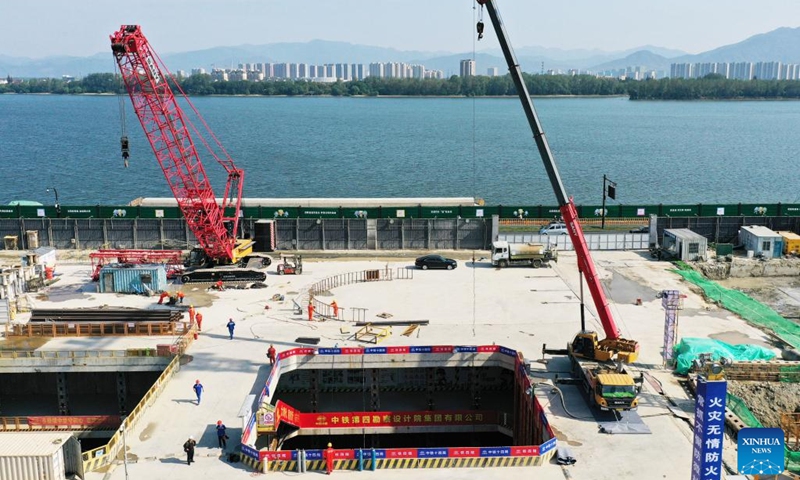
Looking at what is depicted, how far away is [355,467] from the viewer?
91.5ft

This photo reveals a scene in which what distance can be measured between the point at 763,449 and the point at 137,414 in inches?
915

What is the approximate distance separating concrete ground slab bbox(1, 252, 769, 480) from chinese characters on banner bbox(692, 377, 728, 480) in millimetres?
3764

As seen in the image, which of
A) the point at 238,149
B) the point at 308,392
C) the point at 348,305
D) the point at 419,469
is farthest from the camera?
the point at 238,149

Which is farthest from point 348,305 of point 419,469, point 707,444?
point 707,444

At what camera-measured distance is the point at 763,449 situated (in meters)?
23.8

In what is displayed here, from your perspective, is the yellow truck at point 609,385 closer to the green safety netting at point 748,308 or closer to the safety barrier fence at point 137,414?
the green safety netting at point 748,308

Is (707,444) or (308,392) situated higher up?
(707,444)

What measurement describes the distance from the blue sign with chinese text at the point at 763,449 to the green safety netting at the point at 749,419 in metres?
4.91

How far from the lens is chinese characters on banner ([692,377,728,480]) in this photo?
22.5 metres

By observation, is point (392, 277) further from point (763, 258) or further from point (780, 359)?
point (763, 258)

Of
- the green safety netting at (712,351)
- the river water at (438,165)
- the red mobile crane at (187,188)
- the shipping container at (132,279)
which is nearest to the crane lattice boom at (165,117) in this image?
the red mobile crane at (187,188)

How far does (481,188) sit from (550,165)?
2763 inches

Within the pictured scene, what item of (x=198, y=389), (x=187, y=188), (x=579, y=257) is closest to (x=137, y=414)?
(x=198, y=389)

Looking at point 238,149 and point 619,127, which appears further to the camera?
point 619,127
